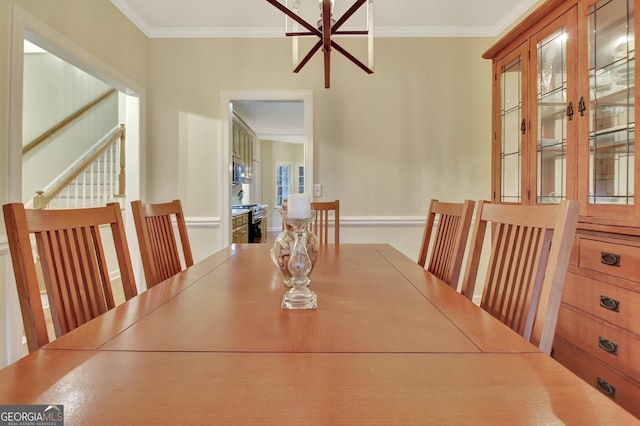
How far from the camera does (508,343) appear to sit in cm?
71

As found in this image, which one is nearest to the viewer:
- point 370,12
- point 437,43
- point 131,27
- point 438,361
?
point 438,361

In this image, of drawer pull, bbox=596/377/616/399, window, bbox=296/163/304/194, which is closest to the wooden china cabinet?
drawer pull, bbox=596/377/616/399

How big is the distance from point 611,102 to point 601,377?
123 cm

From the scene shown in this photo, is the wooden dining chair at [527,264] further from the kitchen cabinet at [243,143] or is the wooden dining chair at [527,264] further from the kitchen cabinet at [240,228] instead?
the kitchen cabinet at [243,143]

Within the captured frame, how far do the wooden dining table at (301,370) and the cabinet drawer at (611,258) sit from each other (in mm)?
909

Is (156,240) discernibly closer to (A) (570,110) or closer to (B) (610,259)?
(B) (610,259)

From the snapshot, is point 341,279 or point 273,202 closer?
point 341,279

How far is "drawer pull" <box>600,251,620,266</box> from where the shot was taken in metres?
1.44

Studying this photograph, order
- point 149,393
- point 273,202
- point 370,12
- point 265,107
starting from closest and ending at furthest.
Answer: point 149,393, point 370,12, point 265,107, point 273,202

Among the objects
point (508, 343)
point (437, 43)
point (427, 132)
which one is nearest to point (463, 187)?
point (427, 132)

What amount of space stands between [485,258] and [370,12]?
2.33 meters

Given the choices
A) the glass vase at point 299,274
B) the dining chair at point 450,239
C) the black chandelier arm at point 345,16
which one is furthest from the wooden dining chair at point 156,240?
the dining chair at point 450,239

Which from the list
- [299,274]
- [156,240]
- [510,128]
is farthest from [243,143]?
[299,274]

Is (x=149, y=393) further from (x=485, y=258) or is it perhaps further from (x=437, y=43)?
(x=437, y=43)
